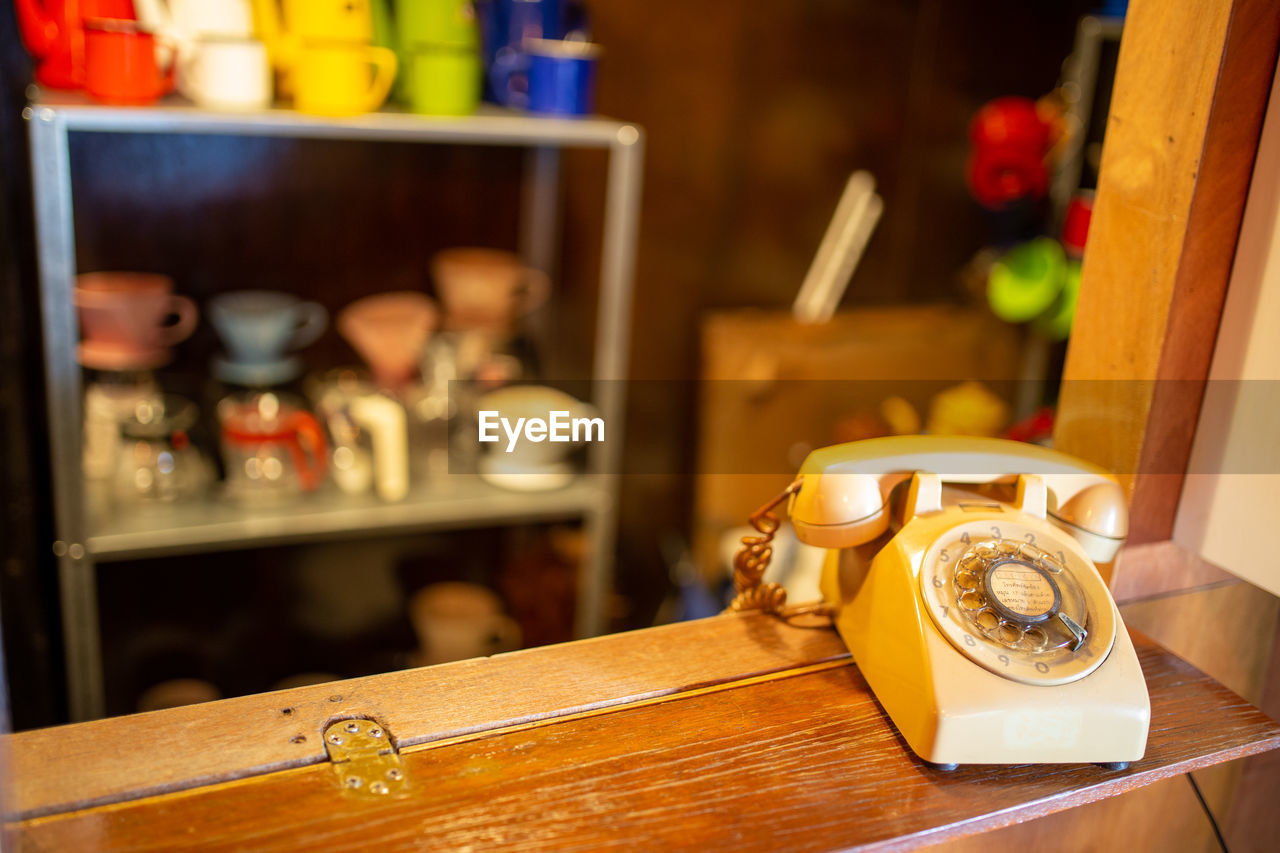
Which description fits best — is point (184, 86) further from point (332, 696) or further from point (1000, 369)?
point (1000, 369)

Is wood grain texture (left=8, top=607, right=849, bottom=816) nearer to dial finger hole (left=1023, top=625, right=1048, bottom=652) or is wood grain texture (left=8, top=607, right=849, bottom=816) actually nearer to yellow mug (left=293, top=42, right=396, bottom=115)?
dial finger hole (left=1023, top=625, right=1048, bottom=652)

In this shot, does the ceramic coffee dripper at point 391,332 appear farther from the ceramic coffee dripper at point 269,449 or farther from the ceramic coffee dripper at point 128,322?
the ceramic coffee dripper at point 128,322

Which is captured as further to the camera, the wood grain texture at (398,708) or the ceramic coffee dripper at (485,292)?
the ceramic coffee dripper at (485,292)

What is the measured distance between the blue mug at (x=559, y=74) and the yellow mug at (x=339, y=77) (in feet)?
0.72

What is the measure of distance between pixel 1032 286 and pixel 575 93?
87cm

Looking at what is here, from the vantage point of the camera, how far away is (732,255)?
2.24m

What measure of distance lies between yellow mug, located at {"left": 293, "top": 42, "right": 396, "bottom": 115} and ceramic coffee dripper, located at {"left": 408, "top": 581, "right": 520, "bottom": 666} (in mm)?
898

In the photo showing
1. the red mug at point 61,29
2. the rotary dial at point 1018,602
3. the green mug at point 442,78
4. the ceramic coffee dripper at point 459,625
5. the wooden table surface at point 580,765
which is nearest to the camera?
the wooden table surface at point 580,765

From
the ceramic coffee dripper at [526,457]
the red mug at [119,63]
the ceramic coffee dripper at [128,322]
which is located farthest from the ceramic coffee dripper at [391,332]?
the red mug at [119,63]

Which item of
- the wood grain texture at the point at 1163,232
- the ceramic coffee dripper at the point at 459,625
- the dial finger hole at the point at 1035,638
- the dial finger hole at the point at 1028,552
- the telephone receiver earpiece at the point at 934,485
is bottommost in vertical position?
the ceramic coffee dripper at the point at 459,625

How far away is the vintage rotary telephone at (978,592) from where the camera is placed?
675 millimetres

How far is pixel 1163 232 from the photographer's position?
0.82 meters

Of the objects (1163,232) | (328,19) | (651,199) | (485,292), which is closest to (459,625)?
(485,292)

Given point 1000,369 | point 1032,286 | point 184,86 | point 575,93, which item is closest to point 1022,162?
point 1032,286
